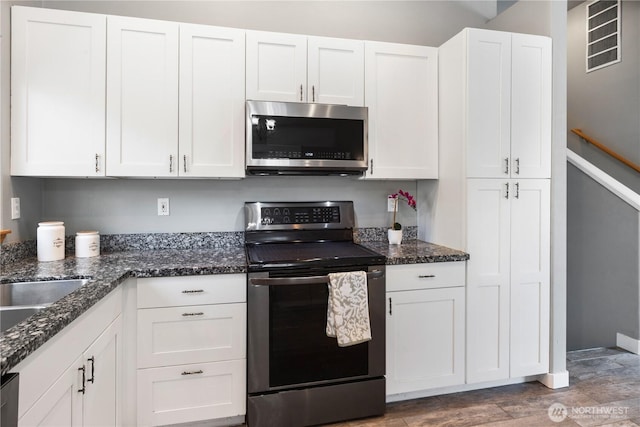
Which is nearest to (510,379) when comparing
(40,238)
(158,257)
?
(158,257)

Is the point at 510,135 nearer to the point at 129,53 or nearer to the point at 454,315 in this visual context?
the point at 454,315

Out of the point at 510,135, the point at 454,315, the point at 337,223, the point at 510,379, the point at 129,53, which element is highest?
the point at 129,53

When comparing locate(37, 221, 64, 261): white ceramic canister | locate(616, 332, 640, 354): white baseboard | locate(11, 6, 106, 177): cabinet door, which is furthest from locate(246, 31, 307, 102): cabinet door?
locate(616, 332, 640, 354): white baseboard

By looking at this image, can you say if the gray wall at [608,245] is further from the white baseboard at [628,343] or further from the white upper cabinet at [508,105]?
the white upper cabinet at [508,105]

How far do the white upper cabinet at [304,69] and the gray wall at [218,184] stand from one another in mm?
437

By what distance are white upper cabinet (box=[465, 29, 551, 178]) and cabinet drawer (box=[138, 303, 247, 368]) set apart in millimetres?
1588

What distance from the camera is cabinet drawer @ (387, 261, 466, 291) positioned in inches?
81.9

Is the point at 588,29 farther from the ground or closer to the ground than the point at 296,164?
farther from the ground

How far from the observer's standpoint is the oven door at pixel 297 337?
6.11ft

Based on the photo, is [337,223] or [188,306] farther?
[337,223]

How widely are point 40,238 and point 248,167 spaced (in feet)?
3.75

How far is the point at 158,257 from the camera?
83.0 inches

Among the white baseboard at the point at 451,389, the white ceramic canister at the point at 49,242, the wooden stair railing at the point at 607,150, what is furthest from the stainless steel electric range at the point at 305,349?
the wooden stair railing at the point at 607,150

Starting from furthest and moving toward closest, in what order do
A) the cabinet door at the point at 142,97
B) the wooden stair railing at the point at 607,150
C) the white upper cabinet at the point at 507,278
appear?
the wooden stair railing at the point at 607,150
the white upper cabinet at the point at 507,278
the cabinet door at the point at 142,97
